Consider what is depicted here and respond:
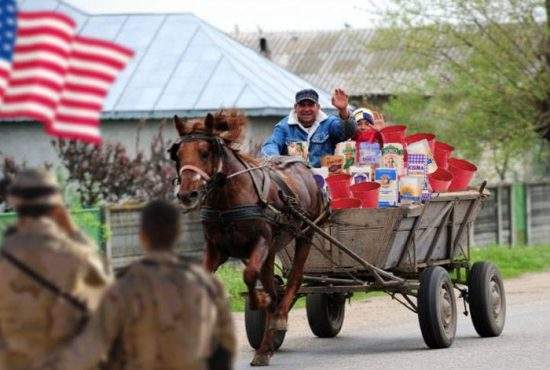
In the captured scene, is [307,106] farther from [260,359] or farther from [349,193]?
[260,359]

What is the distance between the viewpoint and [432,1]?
31562 millimetres

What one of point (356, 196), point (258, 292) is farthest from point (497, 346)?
point (258, 292)

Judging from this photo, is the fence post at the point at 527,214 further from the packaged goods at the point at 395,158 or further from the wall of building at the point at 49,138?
the packaged goods at the point at 395,158

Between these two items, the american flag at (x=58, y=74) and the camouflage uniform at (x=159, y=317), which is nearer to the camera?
the camouflage uniform at (x=159, y=317)

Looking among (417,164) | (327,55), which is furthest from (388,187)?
(327,55)

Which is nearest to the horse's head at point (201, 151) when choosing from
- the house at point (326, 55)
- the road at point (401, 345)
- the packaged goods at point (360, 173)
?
the road at point (401, 345)

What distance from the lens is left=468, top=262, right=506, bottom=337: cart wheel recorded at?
13875 mm

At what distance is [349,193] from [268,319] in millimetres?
1521

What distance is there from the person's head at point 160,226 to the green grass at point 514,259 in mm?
17615

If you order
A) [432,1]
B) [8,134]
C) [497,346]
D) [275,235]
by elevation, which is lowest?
[497,346]

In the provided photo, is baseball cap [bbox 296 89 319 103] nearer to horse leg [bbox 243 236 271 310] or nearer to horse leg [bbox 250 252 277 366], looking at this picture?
horse leg [bbox 250 252 277 366]

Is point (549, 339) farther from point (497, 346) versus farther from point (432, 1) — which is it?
point (432, 1)

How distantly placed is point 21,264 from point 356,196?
7340 mm

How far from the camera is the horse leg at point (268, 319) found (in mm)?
12250
